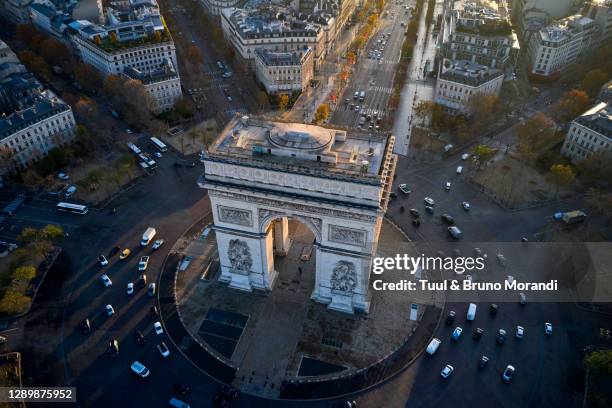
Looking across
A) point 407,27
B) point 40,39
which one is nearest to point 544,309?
point 407,27

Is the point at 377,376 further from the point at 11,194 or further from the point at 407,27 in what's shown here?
the point at 407,27

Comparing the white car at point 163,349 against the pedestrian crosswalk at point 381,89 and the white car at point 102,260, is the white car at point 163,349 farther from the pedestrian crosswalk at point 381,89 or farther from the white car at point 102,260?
the pedestrian crosswalk at point 381,89

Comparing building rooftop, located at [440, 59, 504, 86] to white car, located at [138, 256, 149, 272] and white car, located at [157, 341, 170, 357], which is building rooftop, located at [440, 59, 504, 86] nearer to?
white car, located at [138, 256, 149, 272]

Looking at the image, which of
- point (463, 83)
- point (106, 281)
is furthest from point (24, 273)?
point (463, 83)

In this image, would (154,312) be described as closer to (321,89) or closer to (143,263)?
(143,263)

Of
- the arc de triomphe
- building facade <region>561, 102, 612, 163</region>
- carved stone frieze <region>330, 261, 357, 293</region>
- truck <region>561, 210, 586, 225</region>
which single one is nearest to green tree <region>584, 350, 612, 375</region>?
the arc de triomphe

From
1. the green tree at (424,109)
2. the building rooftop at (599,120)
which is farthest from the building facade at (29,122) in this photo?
the building rooftop at (599,120)
